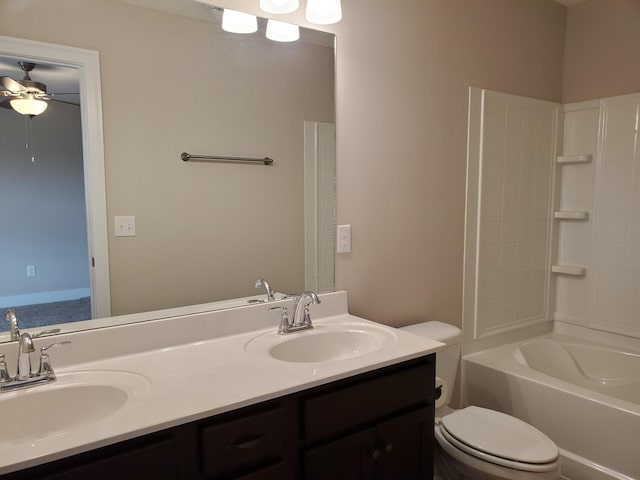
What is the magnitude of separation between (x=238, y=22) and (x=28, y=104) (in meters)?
0.77

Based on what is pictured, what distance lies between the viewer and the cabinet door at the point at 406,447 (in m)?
1.49

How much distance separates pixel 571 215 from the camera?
280cm

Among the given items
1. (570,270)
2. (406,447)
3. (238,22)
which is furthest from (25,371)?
(570,270)

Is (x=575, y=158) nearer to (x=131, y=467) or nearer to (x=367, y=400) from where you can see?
(x=367, y=400)

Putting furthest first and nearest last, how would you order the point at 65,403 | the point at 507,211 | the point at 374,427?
1. the point at 507,211
2. the point at 374,427
3. the point at 65,403

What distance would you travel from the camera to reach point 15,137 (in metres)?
1.41

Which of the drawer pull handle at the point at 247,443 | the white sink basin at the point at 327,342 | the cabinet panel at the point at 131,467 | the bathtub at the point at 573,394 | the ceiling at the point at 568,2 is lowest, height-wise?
Answer: the bathtub at the point at 573,394

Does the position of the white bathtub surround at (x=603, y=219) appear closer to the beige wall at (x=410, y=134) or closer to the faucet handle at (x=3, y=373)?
the beige wall at (x=410, y=134)

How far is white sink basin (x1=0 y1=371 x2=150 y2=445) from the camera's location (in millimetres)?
1158

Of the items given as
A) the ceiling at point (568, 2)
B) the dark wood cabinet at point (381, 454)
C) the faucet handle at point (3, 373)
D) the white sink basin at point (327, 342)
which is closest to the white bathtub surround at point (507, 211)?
the ceiling at point (568, 2)

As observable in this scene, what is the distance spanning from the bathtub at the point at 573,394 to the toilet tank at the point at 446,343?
13.5 inches

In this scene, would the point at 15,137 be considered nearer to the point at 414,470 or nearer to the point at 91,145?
the point at 91,145

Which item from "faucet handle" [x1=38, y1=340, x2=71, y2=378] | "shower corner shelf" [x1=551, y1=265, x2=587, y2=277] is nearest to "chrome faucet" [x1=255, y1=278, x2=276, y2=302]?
"faucet handle" [x1=38, y1=340, x2=71, y2=378]

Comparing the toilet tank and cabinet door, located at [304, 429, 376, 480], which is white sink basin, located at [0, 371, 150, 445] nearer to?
cabinet door, located at [304, 429, 376, 480]
